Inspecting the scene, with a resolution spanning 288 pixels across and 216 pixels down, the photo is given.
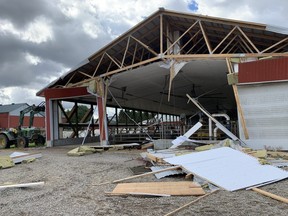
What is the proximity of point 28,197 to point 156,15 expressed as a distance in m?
10.3

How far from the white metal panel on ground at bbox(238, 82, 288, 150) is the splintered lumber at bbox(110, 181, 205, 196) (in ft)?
22.1

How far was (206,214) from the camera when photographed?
4422 mm

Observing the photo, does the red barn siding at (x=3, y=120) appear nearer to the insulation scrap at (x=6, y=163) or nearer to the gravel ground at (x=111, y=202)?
the insulation scrap at (x=6, y=163)

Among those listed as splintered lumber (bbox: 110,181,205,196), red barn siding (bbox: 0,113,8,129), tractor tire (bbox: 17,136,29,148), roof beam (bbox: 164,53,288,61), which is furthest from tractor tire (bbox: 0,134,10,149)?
red barn siding (bbox: 0,113,8,129)

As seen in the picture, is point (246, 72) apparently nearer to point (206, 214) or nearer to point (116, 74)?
point (116, 74)

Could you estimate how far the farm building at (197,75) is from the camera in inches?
462

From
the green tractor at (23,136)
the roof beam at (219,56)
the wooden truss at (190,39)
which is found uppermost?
the wooden truss at (190,39)

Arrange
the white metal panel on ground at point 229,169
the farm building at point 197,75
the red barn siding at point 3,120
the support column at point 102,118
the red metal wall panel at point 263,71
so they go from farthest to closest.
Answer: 1. the red barn siding at point 3,120
2. the support column at point 102,118
3. the farm building at point 197,75
4. the red metal wall panel at point 263,71
5. the white metal panel on ground at point 229,169

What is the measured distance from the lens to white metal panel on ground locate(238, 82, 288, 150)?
1146 centimetres

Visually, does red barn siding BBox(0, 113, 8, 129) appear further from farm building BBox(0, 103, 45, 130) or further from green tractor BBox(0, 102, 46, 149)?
green tractor BBox(0, 102, 46, 149)

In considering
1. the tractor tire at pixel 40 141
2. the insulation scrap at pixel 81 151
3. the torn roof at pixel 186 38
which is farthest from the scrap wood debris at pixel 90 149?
the tractor tire at pixel 40 141

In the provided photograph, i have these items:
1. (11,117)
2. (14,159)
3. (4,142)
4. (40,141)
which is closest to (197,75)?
(14,159)

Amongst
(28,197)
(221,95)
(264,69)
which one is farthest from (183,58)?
(221,95)

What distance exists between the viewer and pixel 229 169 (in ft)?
21.8
